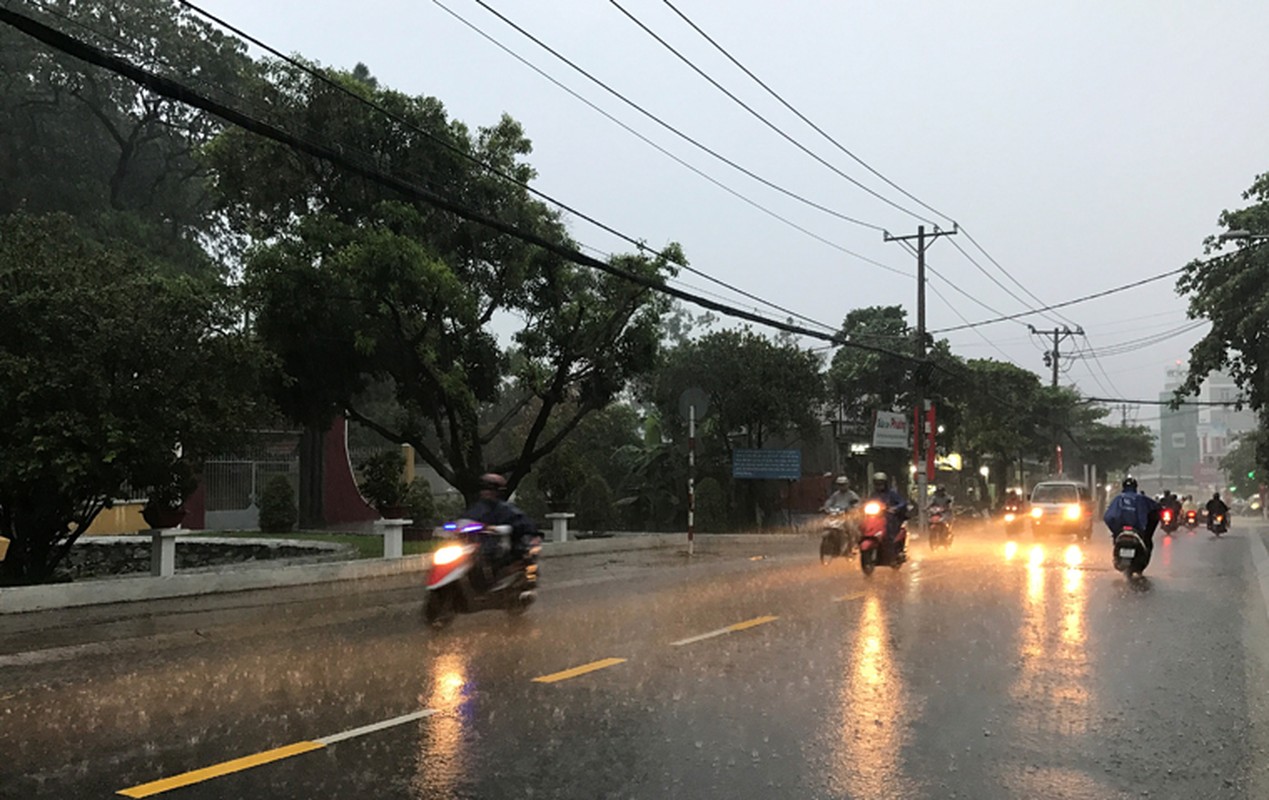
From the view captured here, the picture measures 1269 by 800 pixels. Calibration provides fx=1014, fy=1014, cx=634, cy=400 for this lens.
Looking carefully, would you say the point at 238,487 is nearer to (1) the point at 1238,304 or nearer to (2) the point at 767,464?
(2) the point at 767,464

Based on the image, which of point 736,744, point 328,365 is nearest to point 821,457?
point 328,365

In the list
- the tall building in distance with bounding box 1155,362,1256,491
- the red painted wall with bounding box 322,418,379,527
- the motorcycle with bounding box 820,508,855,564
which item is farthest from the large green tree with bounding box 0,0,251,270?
the tall building in distance with bounding box 1155,362,1256,491

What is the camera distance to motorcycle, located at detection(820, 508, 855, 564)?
18297 mm

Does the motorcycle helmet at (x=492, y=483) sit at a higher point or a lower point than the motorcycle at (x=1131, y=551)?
higher

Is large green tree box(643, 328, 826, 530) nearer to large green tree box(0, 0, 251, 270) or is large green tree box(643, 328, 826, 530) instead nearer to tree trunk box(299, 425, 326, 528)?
tree trunk box(299, 425, 326, 528)

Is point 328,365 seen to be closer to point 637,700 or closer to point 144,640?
point 144,640

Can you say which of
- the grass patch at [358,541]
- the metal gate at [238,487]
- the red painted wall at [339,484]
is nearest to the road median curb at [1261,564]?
the grass patch at [358,541]

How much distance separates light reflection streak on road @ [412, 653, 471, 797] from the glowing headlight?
2183 mm

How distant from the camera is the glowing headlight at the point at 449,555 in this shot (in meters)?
10.5

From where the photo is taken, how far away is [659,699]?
7078mm

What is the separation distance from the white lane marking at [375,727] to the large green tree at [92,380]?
318 inches

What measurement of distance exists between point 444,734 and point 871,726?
8.67ft

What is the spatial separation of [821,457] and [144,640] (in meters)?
35.5

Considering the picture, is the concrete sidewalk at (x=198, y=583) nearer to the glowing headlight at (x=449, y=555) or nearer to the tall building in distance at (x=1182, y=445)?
the glowing headlight at (x=449, y=555)
